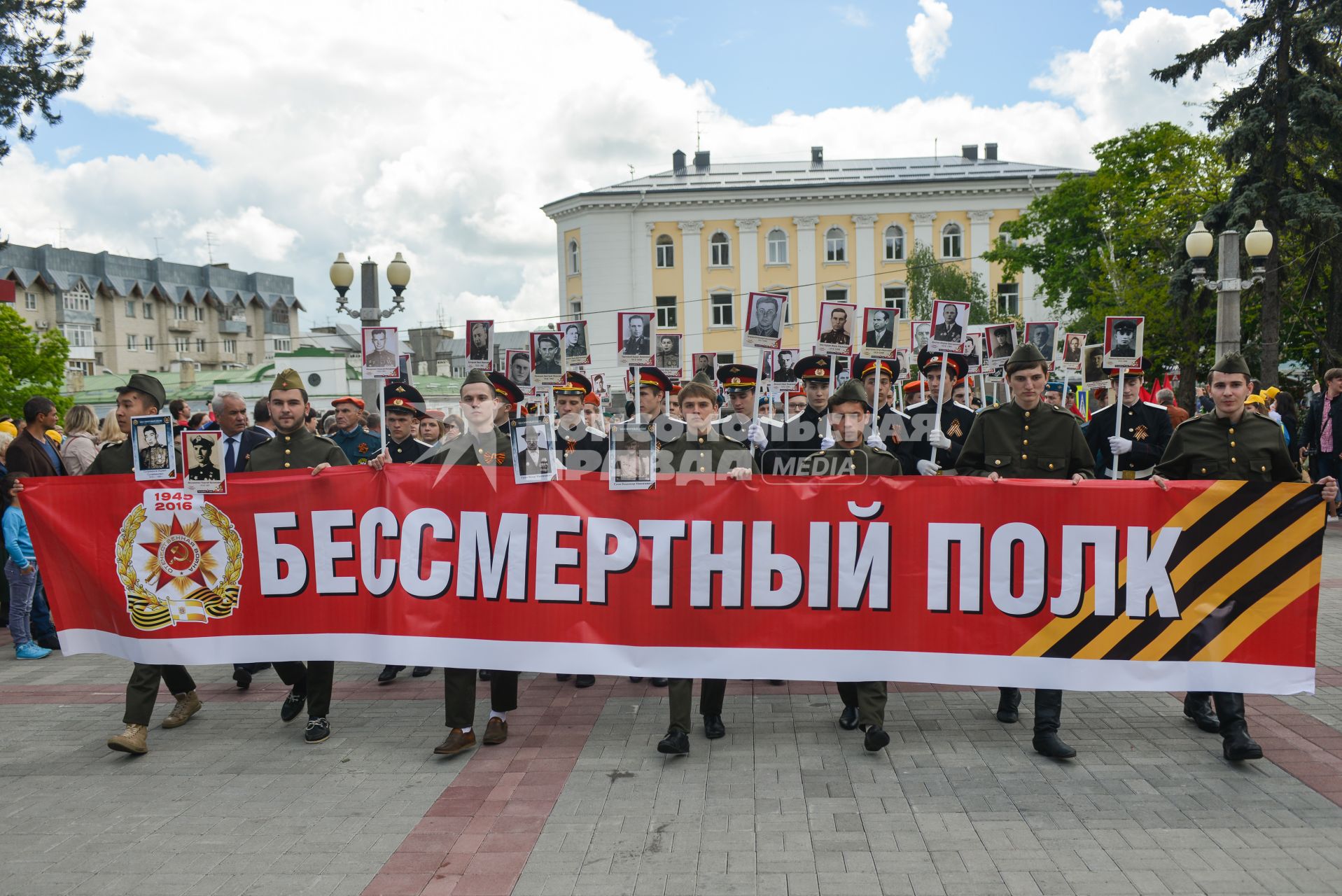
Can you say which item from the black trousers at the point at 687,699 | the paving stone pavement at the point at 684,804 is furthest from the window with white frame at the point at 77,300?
the black trousers at the point at 687,699

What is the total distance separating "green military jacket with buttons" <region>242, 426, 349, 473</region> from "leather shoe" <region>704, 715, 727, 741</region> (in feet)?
9.38

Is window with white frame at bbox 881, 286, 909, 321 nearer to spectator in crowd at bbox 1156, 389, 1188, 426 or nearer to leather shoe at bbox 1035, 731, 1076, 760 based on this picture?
spectator in crowd at bbox 1156, 389, 1188, 426

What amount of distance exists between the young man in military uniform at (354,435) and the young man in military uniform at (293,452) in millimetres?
3267

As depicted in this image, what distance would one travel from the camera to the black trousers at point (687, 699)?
5.76 m

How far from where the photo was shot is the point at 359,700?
7.17 m

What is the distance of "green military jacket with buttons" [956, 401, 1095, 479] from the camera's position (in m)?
6.18

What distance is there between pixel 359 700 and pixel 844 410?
13.2 ft

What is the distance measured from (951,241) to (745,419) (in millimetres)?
56583

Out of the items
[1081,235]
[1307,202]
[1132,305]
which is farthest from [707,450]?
[1081,235]

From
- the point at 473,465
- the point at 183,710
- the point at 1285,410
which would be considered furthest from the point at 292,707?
the point at 1285,410

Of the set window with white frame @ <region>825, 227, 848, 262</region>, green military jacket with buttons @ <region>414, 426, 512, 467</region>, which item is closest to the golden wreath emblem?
green military jacket with buttons @ <region>414, 426, 512, 467</region>

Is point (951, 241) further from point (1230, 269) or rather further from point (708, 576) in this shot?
point (708, 576)

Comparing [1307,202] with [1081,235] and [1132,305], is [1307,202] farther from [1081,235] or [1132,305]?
[1081,235]

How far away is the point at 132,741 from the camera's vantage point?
5.95m
